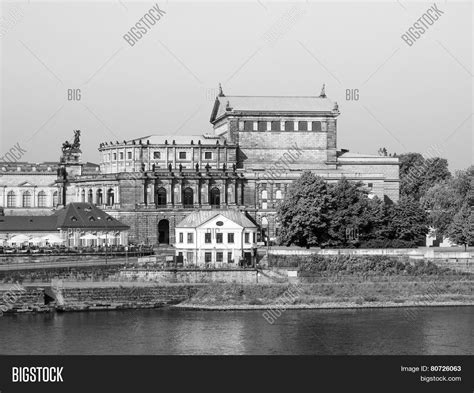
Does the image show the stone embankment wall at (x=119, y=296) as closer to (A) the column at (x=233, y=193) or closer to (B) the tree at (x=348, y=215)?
(B) the tree at (x=348, y=215)

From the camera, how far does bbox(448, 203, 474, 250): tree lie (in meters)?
84.1

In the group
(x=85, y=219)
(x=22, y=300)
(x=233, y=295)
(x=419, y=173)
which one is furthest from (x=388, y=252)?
(x=419, y=173)

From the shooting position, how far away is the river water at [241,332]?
52.4 metres

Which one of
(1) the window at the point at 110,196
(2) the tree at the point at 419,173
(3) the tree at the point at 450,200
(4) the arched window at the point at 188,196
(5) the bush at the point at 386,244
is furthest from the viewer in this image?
(2) the tree at the point at 419,173

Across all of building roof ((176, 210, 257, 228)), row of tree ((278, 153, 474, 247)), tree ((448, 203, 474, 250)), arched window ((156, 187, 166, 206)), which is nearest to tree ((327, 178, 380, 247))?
row of tree ((278, 153, 474, 247))

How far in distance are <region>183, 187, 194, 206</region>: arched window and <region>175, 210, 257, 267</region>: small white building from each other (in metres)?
25.4

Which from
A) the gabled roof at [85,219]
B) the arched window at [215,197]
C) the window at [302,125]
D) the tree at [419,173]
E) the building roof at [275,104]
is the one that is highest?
the building roof at [275,104]

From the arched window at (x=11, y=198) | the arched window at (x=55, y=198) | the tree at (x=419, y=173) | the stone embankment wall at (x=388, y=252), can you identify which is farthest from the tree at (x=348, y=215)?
the tree at (x=419, y=173)

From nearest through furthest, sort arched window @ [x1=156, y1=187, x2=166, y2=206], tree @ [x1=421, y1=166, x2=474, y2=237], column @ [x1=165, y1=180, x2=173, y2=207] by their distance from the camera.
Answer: tree @ [x1=421, y1=166, x2=474, y2=237] < column @ [x1=165, y1=180, x2=173, y2=207] < arched window @ [x1=156, y1=187, x2=166, y2=206]

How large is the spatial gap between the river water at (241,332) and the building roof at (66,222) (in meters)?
23.5

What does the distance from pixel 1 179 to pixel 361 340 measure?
6471cm

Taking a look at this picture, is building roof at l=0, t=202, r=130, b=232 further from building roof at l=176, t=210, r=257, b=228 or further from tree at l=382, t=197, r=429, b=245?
tree at l=382, t=197, r=429, b=245
